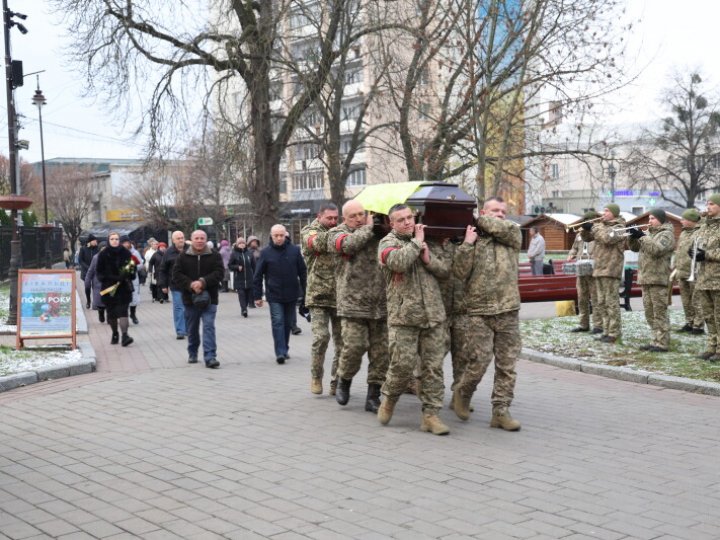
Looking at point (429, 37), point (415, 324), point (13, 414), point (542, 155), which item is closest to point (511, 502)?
point (415, 324)

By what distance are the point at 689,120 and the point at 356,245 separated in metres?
54.3

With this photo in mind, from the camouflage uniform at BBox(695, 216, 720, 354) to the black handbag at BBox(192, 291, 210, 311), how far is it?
6018 millimetres

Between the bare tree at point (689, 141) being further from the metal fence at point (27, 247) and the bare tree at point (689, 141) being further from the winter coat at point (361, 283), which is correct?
the winter coat at point (361, 283)

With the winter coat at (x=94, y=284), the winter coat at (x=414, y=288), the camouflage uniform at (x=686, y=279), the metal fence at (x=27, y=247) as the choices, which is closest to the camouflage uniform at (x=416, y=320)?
the winter coat at (x=414, y=288)

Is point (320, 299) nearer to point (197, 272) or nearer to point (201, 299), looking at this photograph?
point (201, 299)

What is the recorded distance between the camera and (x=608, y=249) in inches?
476

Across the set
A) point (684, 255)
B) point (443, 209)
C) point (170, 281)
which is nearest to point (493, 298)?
point (443, 209)

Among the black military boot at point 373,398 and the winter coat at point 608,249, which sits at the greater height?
the winter coat at point 608,249

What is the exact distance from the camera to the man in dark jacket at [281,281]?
11.0 metres

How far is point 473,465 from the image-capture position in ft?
19.6

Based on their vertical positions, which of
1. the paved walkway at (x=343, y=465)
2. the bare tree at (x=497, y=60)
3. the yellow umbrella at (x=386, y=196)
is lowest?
the paved walkway at (x=343, y=465)

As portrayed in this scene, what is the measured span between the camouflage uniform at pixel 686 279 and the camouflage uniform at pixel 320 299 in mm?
6366

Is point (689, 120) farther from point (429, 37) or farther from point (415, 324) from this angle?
point (415, 324)

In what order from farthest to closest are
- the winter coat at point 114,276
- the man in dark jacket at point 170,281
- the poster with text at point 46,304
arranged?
the man in dark jacket at point 170,281
the winter coat at point 114,276
the poster with text at point 46,304
